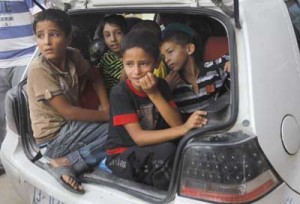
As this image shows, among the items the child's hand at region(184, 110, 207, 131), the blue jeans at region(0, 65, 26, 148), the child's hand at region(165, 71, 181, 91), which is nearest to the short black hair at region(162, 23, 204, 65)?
the child's hand at region(165, 71, 181, 91)

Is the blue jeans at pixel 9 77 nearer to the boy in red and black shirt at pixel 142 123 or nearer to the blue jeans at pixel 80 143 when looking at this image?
the blue jeans at pixel 80 143

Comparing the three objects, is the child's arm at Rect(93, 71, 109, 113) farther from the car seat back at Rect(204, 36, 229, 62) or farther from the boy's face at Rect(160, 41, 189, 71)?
the car seat back at Rect(204, 36, 229, 62)

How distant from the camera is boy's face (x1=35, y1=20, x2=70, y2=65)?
8.24 ft

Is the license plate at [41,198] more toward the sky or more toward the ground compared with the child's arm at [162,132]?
more toward the ground

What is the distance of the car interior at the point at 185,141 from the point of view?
193cm

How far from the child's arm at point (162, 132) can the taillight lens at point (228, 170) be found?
0.62 feet

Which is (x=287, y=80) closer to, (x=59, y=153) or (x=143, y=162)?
(x=143, y=162)

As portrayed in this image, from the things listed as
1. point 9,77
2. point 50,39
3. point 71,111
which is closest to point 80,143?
point 71,111

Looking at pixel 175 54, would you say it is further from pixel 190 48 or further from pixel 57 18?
pixel 57 18

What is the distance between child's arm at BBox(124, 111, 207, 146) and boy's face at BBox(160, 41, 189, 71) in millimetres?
626

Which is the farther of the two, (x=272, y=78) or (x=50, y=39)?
(x=50, y=39)

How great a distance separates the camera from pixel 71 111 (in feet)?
8.17

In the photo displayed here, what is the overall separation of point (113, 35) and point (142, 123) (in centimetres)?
110

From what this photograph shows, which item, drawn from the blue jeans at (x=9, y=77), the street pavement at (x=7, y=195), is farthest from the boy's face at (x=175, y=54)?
the blue jeans at (x=9, y=77)
